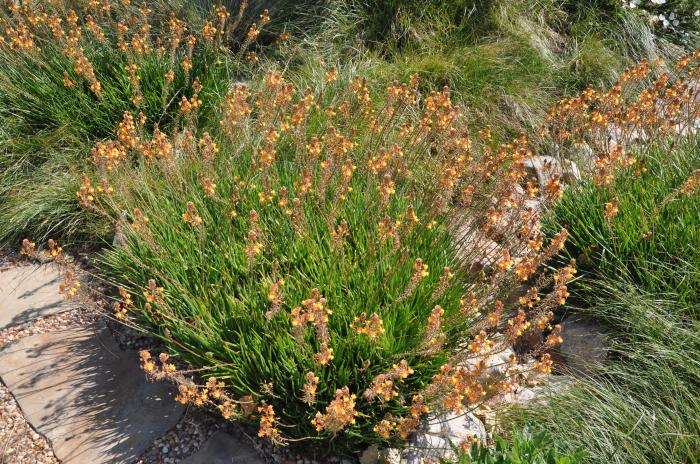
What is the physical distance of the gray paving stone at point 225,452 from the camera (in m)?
2.60

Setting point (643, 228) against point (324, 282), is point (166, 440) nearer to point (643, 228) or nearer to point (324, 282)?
point (324, 282)

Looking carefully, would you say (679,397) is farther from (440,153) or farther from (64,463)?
(64,463)

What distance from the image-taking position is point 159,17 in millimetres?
5676

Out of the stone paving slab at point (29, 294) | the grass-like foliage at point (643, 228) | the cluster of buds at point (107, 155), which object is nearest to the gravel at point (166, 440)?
the stone paving slab at point (29, 294)

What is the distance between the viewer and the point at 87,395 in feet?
9.53

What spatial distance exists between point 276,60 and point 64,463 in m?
3.87

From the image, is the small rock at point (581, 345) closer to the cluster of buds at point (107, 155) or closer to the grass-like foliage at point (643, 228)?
the grass-like foliage at point (643, 228)

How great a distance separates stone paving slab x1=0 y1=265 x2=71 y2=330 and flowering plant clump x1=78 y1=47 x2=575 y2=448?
43 cm

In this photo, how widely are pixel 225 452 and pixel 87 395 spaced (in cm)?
78

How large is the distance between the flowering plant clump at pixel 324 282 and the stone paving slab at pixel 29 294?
43 centimetres

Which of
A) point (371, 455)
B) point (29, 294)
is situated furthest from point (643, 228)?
point (29, 294)

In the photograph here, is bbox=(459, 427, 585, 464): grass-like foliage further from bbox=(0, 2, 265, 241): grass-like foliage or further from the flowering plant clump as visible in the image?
bbox=(0, 2, 265, 241): grass-like foliage

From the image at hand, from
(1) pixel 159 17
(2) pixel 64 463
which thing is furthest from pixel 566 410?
(1) pixel 159 17

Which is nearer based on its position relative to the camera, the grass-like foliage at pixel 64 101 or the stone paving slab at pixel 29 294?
the stone paving slab at pixel 29 294
